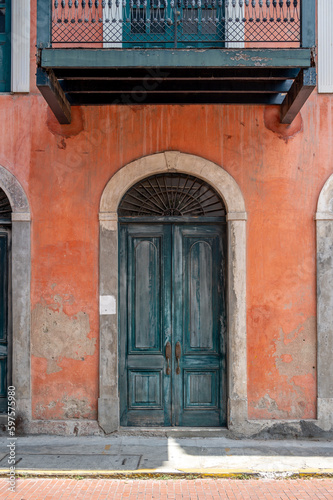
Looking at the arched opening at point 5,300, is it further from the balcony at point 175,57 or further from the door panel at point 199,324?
the door panel at point 199,324

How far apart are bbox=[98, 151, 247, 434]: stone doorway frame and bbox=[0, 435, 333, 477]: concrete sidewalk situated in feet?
1.19

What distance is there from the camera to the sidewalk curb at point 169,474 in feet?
16.7

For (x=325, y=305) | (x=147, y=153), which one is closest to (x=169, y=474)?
(x=325, y=305)

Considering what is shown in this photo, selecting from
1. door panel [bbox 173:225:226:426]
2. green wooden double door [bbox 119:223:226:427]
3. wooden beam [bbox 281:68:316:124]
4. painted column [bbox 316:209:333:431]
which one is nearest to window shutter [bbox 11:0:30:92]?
green wooden double door [bbox 119:223:226:427]

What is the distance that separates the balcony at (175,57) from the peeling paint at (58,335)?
2655 mm

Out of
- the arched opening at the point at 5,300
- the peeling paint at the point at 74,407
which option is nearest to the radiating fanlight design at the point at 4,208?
the arched opening at the point at 5,300

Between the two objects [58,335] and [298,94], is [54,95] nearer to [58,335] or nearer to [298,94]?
[298,94]

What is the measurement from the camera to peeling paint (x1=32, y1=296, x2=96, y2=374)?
20.8 feet

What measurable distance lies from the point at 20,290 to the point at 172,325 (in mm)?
2140

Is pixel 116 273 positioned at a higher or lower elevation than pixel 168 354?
higher

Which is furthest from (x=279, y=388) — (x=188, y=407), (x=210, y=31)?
(x=210, y=31)

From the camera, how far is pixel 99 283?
20.8 feet

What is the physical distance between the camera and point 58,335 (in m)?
6.35

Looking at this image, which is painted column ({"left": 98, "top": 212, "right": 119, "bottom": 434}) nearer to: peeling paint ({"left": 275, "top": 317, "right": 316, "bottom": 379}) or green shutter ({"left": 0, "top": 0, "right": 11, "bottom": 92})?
peeling paint ({"left": 275, "top": 317, "right": 316, "bottom": 379})
